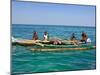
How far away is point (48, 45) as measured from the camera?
2.97 m

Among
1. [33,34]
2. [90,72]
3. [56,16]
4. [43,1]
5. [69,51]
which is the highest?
[43,1]

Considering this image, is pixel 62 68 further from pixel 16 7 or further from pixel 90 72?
pixel 16 7

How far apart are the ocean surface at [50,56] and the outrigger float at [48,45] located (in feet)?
0.15

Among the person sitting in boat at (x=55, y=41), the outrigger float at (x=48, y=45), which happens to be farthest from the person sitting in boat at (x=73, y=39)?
the person sitting in boat at (x=55, y=41)

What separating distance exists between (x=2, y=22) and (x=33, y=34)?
413mm

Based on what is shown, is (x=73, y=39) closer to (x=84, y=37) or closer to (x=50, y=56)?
(x=84, y=37)

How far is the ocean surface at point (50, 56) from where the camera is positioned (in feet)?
9.28

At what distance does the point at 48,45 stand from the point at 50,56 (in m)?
0.14

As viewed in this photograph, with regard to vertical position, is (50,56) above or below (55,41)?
below

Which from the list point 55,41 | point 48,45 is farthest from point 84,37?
point 48,45

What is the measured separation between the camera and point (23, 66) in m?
2.85

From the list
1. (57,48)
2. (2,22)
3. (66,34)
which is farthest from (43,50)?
(2,22)

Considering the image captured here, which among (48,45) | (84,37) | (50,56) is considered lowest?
(50,56)

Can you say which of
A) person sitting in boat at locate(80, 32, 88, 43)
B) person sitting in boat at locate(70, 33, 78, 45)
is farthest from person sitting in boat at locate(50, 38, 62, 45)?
person sitting in boat at locate(80, 32, 88, 43)
